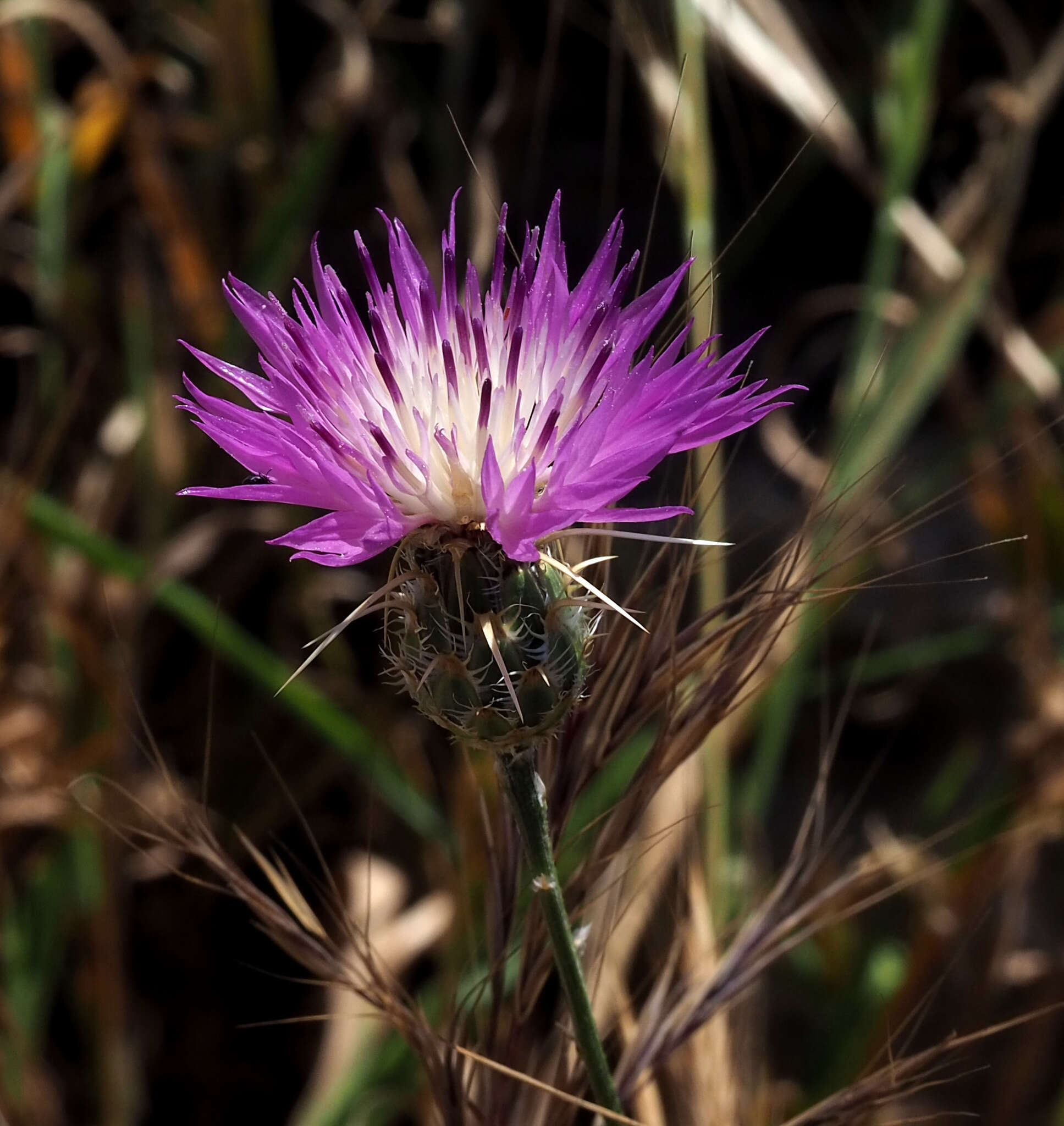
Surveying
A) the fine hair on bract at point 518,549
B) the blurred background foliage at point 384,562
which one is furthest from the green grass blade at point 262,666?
the fine hair on bract at point 518,549

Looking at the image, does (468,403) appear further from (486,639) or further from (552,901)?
(552,901)

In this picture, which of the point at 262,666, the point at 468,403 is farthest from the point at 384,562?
the point at 468,403

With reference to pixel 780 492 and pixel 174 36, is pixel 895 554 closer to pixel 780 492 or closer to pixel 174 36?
pixel 780 492

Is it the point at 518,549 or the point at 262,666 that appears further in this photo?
the point at 262,666

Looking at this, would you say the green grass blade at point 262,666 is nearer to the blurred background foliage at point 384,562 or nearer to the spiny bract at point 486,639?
the blurred background foliage at point 384,562

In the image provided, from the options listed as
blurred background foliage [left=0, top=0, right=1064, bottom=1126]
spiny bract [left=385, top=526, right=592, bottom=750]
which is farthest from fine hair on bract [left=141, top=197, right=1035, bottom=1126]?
blurred background foliage [left=0, top=0, right=1064, bottom=1126]

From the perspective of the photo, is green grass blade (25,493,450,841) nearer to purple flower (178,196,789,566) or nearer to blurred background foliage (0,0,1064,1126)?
blurred background foliage (0,0,1064,1126)
